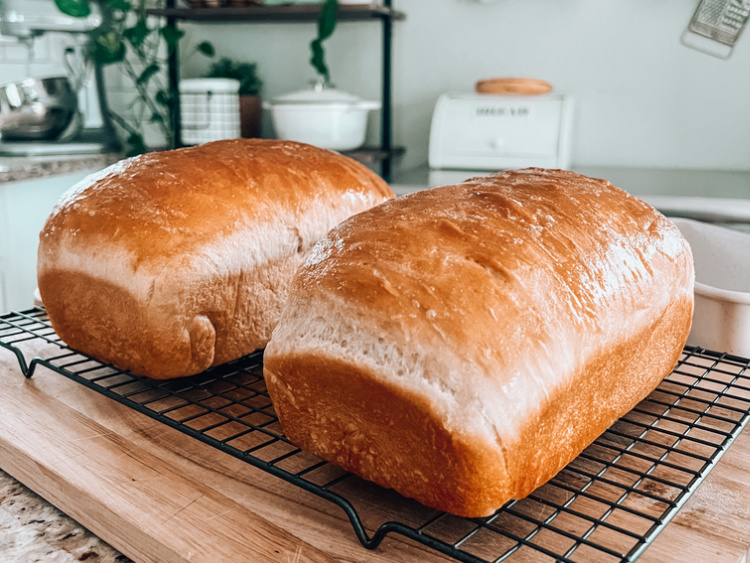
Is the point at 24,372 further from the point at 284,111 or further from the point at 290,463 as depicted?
the point at 284,111

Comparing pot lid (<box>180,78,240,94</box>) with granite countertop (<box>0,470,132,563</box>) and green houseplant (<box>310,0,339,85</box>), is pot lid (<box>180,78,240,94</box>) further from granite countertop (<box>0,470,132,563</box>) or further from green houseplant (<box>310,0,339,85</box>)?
granite countertop (<box>0,470,132,563</box>)

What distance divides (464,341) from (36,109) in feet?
7.97

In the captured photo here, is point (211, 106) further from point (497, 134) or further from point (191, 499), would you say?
point (191, 499)

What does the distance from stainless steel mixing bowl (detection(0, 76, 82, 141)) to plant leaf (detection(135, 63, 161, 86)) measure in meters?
0.27

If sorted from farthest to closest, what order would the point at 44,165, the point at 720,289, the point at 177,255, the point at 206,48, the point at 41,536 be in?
the point at 206,48 → the point at 44,165 → the point at 720,289 → the point at 177,255 → the point at 41,536

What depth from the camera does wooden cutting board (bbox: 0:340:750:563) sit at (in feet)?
2.04

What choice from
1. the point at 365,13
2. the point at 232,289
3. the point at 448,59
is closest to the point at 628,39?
the point at 448,59

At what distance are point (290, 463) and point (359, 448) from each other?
0.39 feet

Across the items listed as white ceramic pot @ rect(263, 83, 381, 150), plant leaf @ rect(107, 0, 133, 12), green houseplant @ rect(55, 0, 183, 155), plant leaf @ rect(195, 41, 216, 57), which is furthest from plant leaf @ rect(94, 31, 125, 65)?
white ceramic pot @ rect(263, 83, 381, 150)

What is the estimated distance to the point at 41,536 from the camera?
69cm

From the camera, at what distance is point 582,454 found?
0.77m

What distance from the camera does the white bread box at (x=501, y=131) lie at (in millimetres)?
2168

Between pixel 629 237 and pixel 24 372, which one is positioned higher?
pixel 629 237

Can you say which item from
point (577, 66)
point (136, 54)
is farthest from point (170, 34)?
point (577, 66)
